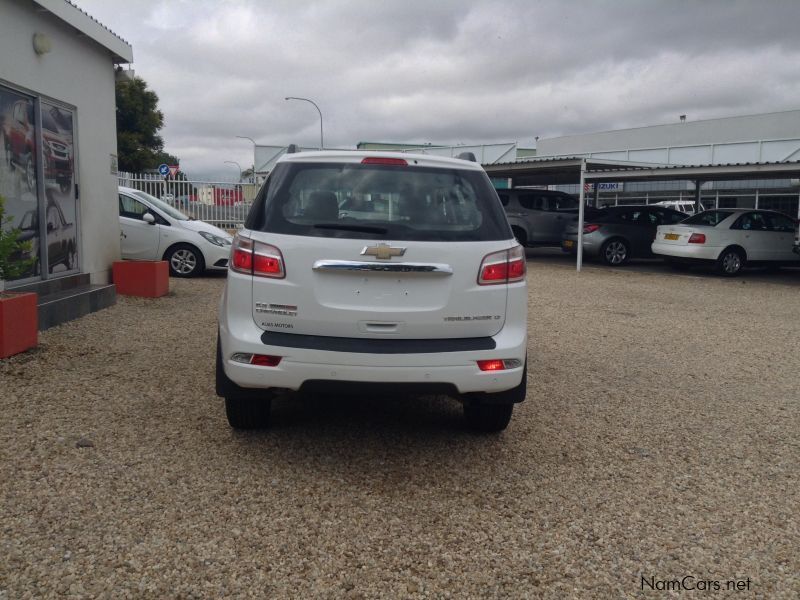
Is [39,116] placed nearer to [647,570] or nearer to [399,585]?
[399,585]

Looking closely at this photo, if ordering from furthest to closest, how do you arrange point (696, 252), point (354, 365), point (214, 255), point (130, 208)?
point (696, 252), point (214, 255), point (130, 208), point (354, 365)

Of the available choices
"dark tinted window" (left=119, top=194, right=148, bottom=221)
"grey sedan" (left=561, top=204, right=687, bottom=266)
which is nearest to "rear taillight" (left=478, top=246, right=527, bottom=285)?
"dark tinted window" (left=119, top=194, right=148, bottom=221)

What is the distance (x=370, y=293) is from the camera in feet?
12.4

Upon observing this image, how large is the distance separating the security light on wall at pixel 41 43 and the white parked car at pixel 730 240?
12970mm

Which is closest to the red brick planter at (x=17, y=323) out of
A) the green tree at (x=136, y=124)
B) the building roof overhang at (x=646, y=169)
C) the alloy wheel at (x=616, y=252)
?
the building roof overhang at (x=646, y=169)

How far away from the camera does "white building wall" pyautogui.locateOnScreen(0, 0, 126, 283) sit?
762 cm

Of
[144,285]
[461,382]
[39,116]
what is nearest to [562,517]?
[461,382]

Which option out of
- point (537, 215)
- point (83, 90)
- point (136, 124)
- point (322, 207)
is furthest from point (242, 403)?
point (136, 124)

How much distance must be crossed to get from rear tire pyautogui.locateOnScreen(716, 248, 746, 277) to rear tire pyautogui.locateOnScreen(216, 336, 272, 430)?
14.0m

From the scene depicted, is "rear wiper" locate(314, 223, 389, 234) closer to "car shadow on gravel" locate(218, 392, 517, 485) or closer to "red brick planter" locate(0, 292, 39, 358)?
"car shadow on gravel" locate(218, 392, 517, 485)

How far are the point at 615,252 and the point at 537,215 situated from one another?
90.8 inches

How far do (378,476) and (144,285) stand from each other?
7235mm

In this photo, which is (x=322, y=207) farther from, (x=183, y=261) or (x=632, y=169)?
(x=632, y=169)

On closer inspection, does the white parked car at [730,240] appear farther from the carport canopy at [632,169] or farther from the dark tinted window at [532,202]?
the dark tinted window at [532,202]
